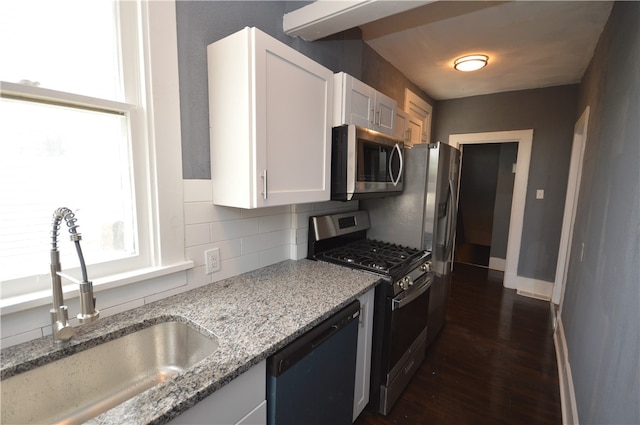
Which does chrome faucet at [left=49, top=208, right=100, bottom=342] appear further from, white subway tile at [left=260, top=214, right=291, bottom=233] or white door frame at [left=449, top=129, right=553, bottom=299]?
white door frame at [left=449, top=129, right=553, bottom=299]

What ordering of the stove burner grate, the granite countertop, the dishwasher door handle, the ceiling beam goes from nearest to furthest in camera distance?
the granite countertop
the dishwasher door handle
the ceiling beam
the stove burner grate

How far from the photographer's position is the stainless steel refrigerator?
212 centimetres

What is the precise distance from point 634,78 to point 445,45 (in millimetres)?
1421

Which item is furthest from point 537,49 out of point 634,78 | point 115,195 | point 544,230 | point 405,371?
point 115,195

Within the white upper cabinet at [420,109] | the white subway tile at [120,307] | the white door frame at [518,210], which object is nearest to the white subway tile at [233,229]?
the white subway tile at [120,307]

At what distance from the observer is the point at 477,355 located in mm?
2305

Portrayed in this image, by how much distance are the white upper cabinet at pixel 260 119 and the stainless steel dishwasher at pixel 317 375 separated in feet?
1.99

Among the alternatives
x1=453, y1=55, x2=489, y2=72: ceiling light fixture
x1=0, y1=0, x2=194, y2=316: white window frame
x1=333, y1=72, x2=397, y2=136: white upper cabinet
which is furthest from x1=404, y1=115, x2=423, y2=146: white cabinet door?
x1=0, y1=0, x2=194, y2=316: white window frame

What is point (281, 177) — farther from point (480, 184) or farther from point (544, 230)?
point (480, 184)

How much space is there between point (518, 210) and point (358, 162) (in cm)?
299

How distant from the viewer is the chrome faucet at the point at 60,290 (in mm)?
852

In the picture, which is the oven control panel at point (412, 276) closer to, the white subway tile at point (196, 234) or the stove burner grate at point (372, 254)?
the stove burner grate at point (372, 254)

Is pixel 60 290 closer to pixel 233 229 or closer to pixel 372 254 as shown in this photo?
pixel 233 229

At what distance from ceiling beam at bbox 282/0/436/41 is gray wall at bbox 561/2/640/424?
1139 mm
